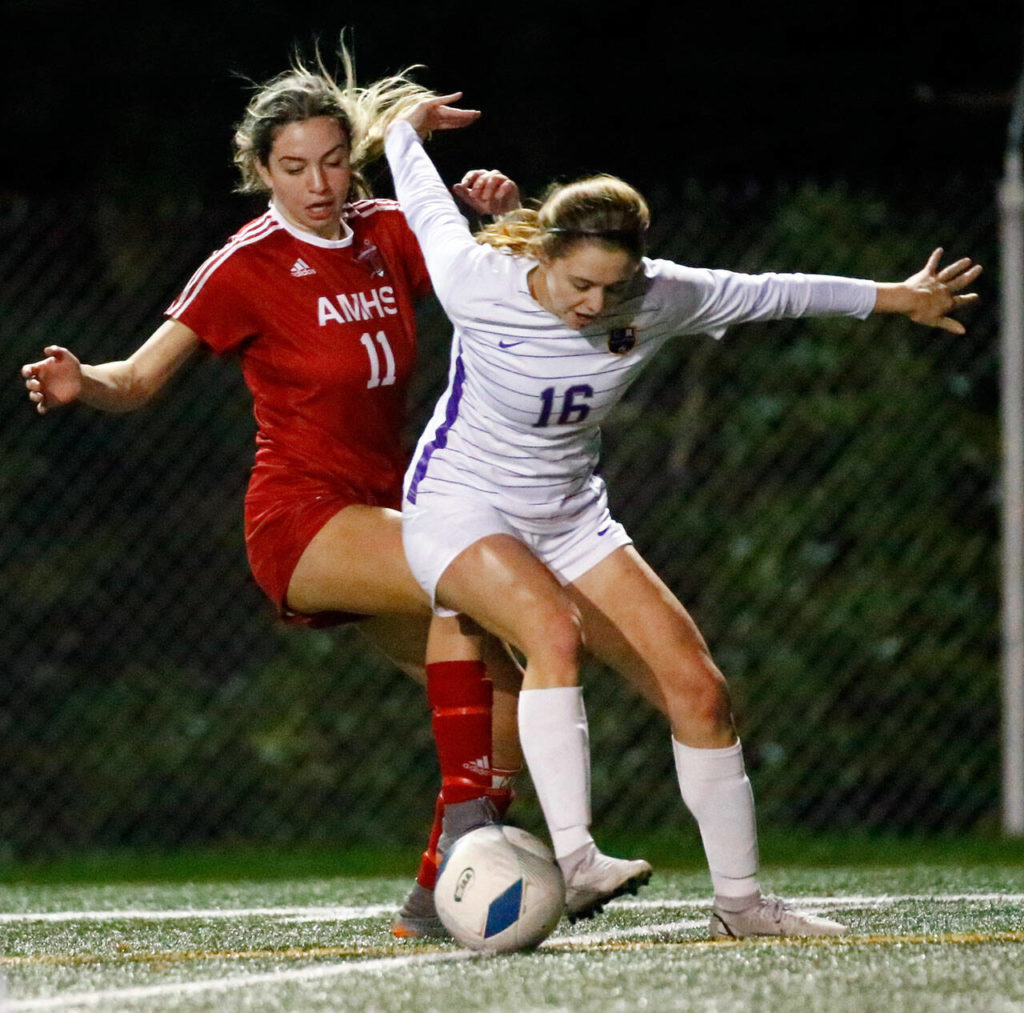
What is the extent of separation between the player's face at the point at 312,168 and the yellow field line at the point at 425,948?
143 cm

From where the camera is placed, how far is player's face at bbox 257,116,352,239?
3.71 m

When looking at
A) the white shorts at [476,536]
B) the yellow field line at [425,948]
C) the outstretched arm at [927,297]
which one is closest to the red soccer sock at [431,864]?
the yellow field line at [425,948]

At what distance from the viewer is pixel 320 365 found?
12.1 feet

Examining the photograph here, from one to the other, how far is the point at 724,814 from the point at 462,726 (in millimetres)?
488

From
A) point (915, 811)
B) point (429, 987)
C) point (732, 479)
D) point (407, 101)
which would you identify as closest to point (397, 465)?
point (407, 101)

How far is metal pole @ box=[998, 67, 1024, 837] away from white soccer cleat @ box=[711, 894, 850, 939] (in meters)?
2.47

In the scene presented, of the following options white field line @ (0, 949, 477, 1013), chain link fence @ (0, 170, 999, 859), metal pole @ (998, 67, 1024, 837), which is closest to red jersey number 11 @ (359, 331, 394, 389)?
white field line @ (0, 949, 477, 1013)

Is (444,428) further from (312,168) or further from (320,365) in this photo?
(312,168)

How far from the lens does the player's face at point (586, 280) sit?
313cm

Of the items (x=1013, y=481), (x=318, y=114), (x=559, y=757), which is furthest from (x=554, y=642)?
(x=1013, y=481)

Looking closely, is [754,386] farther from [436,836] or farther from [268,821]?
[436,836]

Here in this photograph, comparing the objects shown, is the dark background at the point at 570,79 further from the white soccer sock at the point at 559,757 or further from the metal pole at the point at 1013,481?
the white soccer sock at the point at 559,757

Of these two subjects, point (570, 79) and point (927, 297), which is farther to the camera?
point (570, 79)

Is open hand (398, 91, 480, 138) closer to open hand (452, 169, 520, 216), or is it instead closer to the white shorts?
open hand (452, 169, 520, 216)
